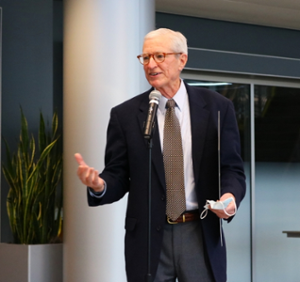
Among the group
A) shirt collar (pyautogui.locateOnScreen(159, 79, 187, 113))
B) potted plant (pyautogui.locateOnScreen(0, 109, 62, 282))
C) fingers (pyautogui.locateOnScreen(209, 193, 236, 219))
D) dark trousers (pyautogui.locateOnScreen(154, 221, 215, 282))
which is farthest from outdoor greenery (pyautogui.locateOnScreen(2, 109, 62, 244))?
fingers (pyautogui.locateOnScreen(209, 193, 236, 219))

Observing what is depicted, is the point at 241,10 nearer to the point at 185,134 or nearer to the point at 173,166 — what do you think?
the point at 185,134

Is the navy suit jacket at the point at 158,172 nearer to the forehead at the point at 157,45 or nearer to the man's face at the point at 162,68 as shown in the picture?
the man's face at the point at 162,68

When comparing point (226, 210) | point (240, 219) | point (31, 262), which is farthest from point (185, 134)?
point (240, 219)

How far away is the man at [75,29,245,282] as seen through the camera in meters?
2.03

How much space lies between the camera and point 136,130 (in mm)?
2158

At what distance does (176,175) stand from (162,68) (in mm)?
415

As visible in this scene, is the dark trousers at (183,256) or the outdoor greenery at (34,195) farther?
the outdoor greenery at (34,195)

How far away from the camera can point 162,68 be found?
2.13 meters

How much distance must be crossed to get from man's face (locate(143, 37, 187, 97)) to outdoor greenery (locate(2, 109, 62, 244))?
2.17 m

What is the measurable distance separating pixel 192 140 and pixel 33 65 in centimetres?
319

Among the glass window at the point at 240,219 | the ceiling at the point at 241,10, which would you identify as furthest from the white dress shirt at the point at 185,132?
the glass window at the point at 240,219

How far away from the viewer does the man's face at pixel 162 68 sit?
2127mm

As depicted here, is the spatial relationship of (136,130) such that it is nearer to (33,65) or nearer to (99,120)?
(99,120)

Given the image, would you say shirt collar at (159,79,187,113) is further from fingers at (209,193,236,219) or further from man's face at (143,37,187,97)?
fingers at (209,193,236,219)
